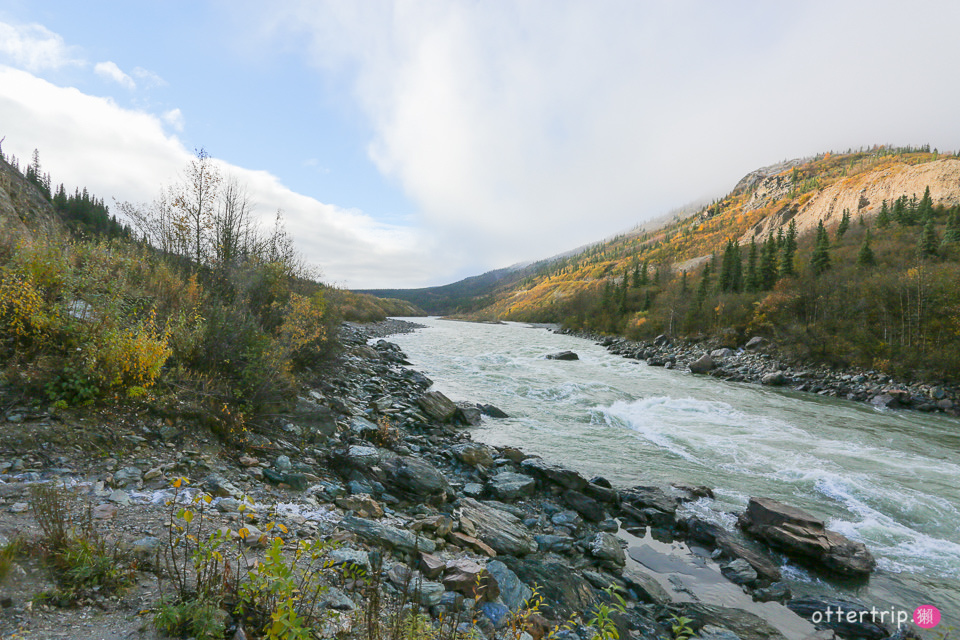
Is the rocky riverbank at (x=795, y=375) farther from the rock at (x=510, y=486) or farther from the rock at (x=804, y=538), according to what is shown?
the rock at (x=510, y=486)

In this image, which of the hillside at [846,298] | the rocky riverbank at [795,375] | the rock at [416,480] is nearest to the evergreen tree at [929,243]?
the hillside at [846,298]

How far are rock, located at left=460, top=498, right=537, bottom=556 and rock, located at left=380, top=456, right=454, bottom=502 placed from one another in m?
0.51

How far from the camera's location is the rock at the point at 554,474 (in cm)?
924

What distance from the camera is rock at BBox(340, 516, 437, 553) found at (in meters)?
5.12

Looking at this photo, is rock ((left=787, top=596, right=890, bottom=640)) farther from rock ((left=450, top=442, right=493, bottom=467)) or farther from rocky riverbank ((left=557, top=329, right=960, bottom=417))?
rocky riverbank ((left=557, top=329, right=960, bottom=417))

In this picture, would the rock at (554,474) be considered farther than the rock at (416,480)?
Yes

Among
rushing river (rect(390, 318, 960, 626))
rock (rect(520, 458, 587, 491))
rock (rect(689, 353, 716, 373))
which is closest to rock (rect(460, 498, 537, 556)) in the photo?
rock (rect(520, 458, 587, 491))

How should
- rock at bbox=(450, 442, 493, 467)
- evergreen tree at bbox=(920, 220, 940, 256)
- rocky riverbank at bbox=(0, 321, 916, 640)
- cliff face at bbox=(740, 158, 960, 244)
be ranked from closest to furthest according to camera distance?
1. rocky riverbank at bbox=(0, 321, 916, 640)
2. rock at bbox=(450, 442, 493, 467)
3. evergreen tree at bbox=(920, 220, 940, 256)
4. cliff face at bbox=(740, 158, 960, 244)

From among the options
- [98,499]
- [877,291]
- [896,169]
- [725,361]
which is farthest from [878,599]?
[896,169]

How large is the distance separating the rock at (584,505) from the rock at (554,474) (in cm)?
21

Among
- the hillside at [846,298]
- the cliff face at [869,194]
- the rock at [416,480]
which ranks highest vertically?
the cliff face at [869,194]

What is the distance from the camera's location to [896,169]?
105 meters

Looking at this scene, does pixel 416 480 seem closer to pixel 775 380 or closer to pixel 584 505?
pixel 584 505

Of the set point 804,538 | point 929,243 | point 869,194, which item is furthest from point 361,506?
point 869,194
